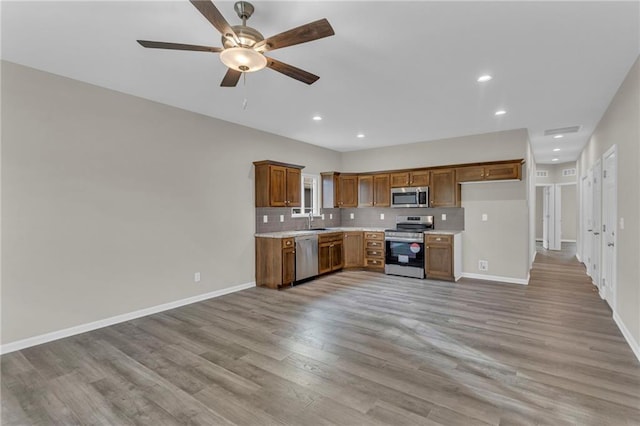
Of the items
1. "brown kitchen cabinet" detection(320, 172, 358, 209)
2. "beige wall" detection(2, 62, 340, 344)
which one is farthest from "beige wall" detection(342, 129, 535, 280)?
"beige wall" detection(2, 62, 340, 344)

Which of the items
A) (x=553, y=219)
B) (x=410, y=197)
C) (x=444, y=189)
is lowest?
(x=553, y=219)

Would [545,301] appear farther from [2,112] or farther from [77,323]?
[2,112]

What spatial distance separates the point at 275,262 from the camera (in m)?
5.35

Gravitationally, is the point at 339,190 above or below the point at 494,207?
above

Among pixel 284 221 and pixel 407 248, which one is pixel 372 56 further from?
pixel 407 248

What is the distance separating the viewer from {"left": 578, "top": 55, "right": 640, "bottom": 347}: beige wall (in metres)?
3.00

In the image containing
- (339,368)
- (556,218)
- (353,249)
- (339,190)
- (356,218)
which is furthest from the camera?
(556,218)

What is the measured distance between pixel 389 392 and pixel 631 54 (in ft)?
12.3

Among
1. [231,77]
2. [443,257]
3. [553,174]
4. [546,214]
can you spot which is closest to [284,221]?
[443,257]

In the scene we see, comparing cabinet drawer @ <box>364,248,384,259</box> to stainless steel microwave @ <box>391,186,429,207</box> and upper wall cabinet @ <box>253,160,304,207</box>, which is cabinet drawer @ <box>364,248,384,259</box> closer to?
stainless steel microwave @ <box>391,186,429,207</box>

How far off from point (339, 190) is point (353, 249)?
4.72 ft

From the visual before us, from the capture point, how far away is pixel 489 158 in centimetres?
590

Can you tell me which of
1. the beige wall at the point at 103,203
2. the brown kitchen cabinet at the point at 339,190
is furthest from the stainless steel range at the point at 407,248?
the beige wall at the point at 103,203

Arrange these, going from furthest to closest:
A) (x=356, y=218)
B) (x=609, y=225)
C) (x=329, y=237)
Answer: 1. (x=356, y=218)
2. (x=329, y=237)
3. (x=609, y=225)
